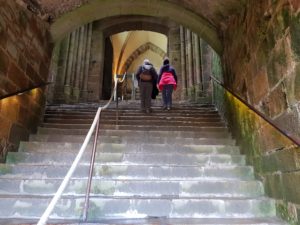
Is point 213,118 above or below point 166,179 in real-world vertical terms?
above

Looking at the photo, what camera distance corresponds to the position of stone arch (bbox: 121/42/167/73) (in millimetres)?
14250

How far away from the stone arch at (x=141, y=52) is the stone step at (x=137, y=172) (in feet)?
37.9

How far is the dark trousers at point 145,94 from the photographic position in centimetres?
483

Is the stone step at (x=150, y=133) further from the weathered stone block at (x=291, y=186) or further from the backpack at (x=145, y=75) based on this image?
the weathered stone block at (x=291, y=186)

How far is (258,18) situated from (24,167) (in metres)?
2.59

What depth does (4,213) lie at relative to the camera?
2.12 metres

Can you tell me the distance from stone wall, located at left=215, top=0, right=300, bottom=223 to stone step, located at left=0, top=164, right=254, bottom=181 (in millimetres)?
276

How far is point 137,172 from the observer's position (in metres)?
2.71

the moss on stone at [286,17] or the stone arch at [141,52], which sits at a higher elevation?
the stone arch at [141,52]

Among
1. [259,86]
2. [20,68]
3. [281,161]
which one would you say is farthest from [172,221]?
Result: [20,68]

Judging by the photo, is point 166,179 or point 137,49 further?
point 137,49

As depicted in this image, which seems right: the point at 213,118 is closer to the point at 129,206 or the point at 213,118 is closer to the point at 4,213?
the point at 129,206

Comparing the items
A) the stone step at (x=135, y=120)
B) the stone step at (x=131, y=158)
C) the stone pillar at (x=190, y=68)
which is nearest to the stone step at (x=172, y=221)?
the stone step at (x=131, y=158)

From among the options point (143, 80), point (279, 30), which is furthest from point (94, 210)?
point (143, 80)
